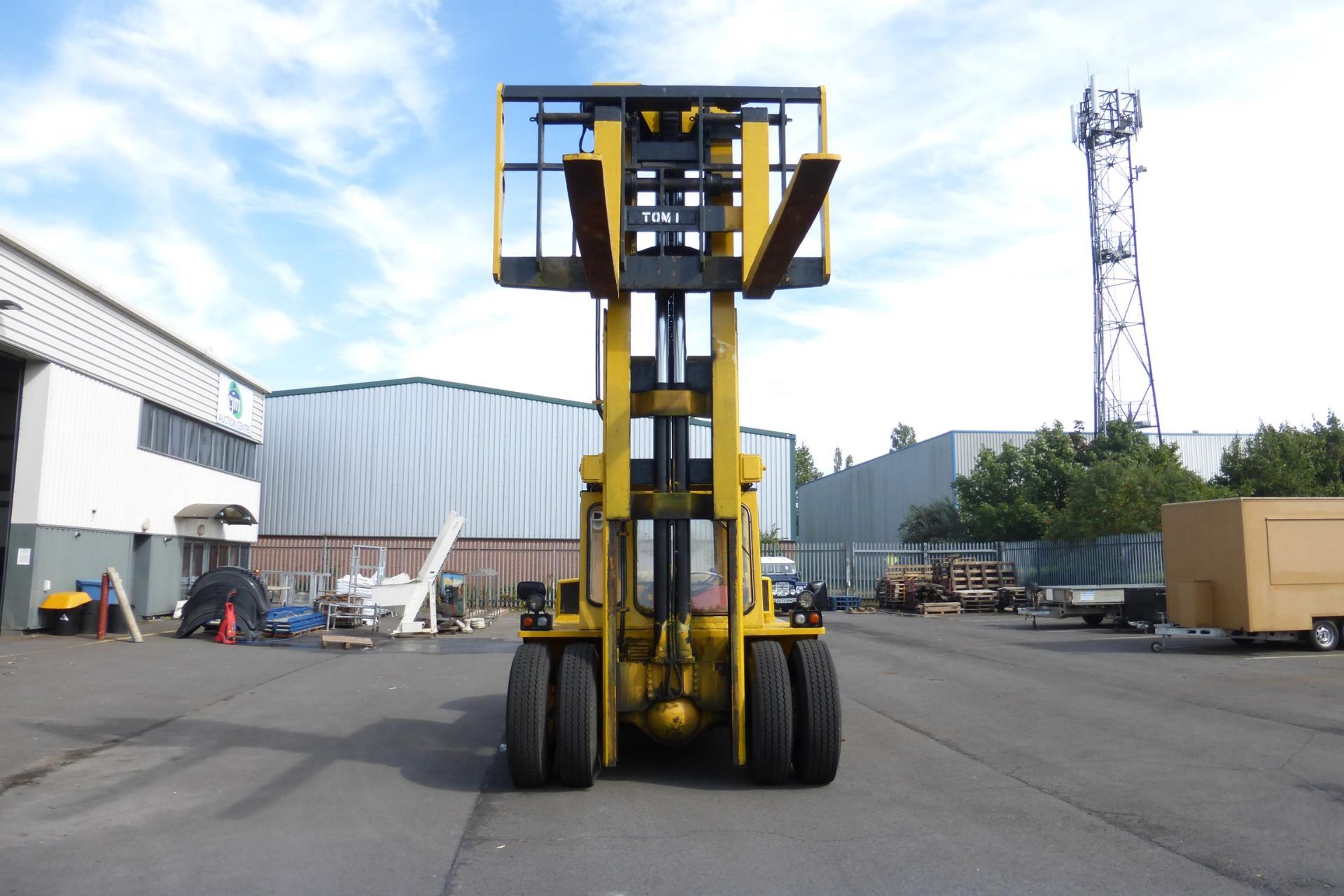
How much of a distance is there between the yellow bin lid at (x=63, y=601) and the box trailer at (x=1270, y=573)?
21.6 m

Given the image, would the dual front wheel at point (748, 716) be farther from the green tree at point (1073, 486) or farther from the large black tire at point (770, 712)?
the green tree at point (1073, 486)

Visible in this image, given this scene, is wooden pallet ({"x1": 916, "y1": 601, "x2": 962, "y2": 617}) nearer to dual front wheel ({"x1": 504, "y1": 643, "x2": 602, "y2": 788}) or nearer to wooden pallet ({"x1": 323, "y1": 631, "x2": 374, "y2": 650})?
wooden pallet ({"x1": 323, "y1": 631, "x2": 374, "y2": 650})

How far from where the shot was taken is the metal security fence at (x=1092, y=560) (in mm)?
32281

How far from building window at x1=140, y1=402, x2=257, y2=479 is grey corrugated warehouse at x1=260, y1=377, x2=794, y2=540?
366cm

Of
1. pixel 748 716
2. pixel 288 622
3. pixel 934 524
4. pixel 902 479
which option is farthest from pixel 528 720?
pixel 902 479

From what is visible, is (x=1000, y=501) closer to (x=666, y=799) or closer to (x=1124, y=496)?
(x=1124, y=496)

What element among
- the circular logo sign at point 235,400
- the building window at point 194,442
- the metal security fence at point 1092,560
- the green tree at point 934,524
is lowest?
the metal security fence at point 1092,560

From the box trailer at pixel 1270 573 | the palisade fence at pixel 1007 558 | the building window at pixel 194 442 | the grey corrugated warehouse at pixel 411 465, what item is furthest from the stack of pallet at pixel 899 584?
the building window at pixel 194 442

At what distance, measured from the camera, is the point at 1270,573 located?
18.0 meters

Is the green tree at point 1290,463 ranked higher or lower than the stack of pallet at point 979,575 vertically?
higher

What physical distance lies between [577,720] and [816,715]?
5.67 ft

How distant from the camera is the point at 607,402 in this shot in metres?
7.43

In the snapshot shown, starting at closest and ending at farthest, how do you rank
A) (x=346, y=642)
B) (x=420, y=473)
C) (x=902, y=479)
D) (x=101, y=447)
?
(x=346, y=642)
(x=101, y=447)
(x=420, y=473)
(x=902, y=479)

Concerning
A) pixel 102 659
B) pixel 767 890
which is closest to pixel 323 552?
pixel 102 659
